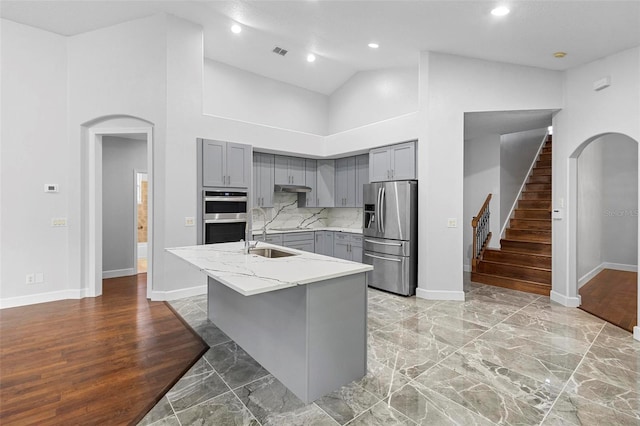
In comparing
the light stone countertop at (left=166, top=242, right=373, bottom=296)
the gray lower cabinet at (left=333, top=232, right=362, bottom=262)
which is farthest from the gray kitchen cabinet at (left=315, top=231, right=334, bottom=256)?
the light stone countertop at (left=166, top=242, right=373, bottom=296)

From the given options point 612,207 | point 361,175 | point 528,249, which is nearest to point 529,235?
point 528,249

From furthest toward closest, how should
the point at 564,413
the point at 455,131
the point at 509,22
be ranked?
the point at 455,131 < the point at 509,22 < the point at 564,413

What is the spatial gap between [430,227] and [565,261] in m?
1.84

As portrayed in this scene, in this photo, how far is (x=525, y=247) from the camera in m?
5.79

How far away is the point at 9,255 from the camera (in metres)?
4.14

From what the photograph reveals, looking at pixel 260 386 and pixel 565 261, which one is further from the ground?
pixel 565 261

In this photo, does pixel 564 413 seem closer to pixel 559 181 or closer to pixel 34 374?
pixel 559 181

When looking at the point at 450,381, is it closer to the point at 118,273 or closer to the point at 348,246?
the point at 348,246

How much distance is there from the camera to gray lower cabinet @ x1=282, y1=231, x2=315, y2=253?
587cm

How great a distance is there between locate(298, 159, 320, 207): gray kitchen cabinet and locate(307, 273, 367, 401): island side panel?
4.34 metres

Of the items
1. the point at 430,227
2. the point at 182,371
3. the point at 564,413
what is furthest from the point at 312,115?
the point at 564,413

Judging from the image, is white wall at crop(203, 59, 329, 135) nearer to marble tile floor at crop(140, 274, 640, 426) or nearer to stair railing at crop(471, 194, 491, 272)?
stair railing at crop(471, 194, 491, 272)

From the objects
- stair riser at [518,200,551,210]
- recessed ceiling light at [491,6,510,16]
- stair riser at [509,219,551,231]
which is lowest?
stair riser at [509,219,551,231]

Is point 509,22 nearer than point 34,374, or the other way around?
point 34,374
